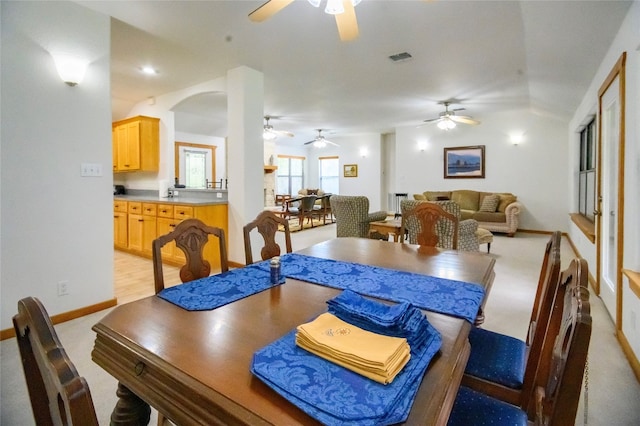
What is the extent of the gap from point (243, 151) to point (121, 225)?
2.74m

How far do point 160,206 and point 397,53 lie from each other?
3611 mm

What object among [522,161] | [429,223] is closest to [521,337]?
[429,223]

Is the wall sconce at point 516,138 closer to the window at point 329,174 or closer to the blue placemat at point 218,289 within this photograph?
the window at point 329,174

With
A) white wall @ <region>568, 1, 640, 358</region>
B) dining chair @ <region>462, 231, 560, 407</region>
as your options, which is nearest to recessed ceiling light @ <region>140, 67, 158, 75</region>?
dining chair @ <region>462, 231, 560, 407</region>

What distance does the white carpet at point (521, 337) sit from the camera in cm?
170

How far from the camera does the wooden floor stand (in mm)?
3402

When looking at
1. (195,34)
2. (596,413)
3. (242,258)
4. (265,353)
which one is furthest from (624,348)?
(195,34)

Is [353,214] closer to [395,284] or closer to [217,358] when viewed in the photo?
[395,284]

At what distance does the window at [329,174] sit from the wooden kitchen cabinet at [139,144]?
22.0 ft

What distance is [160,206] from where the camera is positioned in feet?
14.9

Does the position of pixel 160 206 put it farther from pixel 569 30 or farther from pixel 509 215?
pixel 509 215

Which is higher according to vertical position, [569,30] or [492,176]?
[569,30]

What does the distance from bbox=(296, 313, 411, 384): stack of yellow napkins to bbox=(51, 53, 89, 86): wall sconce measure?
299 cm

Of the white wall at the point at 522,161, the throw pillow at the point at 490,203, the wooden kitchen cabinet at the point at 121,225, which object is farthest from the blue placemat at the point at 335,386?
the white wall at the point at 522,161
